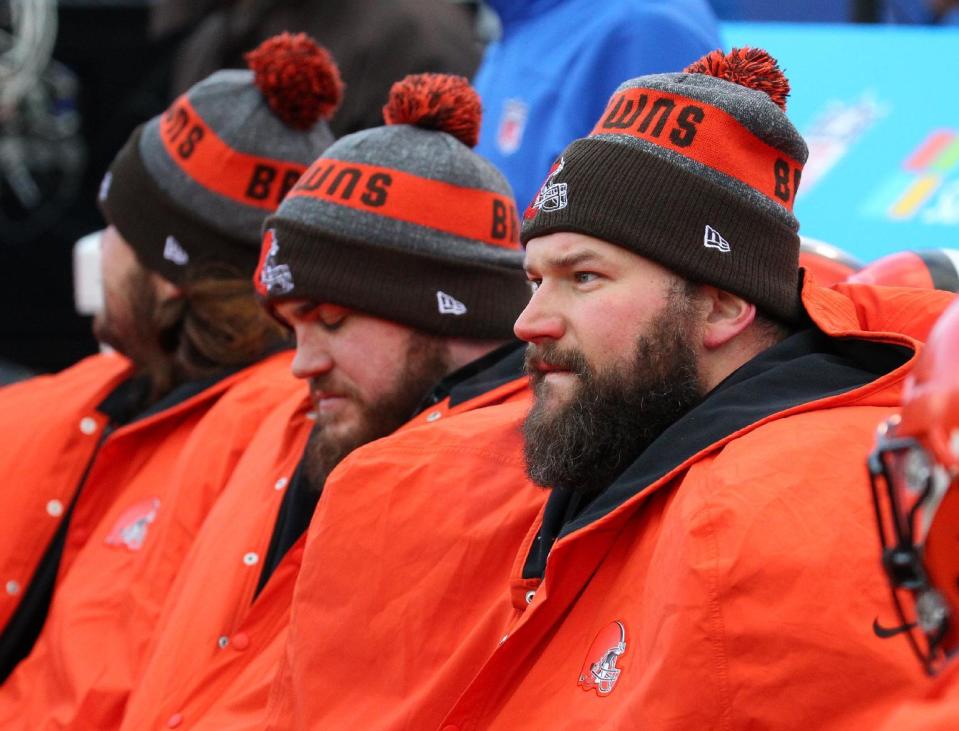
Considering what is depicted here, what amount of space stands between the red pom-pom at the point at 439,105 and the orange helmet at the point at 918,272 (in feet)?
2.95

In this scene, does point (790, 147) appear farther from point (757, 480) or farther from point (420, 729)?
point (420, 729)

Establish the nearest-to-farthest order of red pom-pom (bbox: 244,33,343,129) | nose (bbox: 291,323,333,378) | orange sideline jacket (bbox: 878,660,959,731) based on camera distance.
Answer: orange sideline jacket (bbox: 878,660,959,731), nose (bbox: 291,323,333,378), red pom-pom (bbox: 244,33,343,129)

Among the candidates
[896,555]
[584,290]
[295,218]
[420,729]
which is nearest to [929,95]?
[295,218]

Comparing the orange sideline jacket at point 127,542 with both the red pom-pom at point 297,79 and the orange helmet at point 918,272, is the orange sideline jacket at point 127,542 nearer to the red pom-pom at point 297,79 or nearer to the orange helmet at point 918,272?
the red pom-pom at point 297,79

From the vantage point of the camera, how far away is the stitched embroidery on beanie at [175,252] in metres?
3.84

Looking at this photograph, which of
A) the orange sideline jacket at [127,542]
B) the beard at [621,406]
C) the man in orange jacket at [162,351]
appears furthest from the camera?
the man in orange jacket at [162,351]

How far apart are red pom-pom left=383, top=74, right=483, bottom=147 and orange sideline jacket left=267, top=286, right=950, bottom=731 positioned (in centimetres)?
92

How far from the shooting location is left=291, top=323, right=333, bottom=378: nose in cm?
314

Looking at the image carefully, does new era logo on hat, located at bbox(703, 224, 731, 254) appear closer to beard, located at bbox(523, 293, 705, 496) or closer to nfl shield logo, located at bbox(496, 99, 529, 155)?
beard, located at bbox(523, 293, 705, 496)

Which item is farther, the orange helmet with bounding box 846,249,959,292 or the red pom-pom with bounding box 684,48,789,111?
the orange helmet with bounding box 846,249,959,292

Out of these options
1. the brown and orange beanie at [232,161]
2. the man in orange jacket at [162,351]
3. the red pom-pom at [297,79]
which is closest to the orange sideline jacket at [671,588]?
the man in orange jacket at [162,351]

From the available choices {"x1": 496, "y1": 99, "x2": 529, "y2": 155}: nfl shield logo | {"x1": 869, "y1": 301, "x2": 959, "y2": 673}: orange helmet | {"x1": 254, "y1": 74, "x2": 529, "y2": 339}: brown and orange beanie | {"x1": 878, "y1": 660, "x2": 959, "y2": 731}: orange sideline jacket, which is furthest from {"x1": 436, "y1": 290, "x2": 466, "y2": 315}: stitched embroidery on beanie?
{"x1": 878, "y1": 660, "x2": 959, "y2": 731}: orange sideline jacket

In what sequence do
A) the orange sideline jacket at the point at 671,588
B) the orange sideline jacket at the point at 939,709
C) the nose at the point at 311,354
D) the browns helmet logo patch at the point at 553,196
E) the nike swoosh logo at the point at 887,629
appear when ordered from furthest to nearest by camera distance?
the nose at the point at 311,354
the browns helmet logo patch at the point at 553,196
the orange sideline jacket at the point at 671,588
the nike swoosh logo at the point at 887,629
the orange sideline jacket at the point at 939,709

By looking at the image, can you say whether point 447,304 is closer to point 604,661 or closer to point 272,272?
point 272,272
